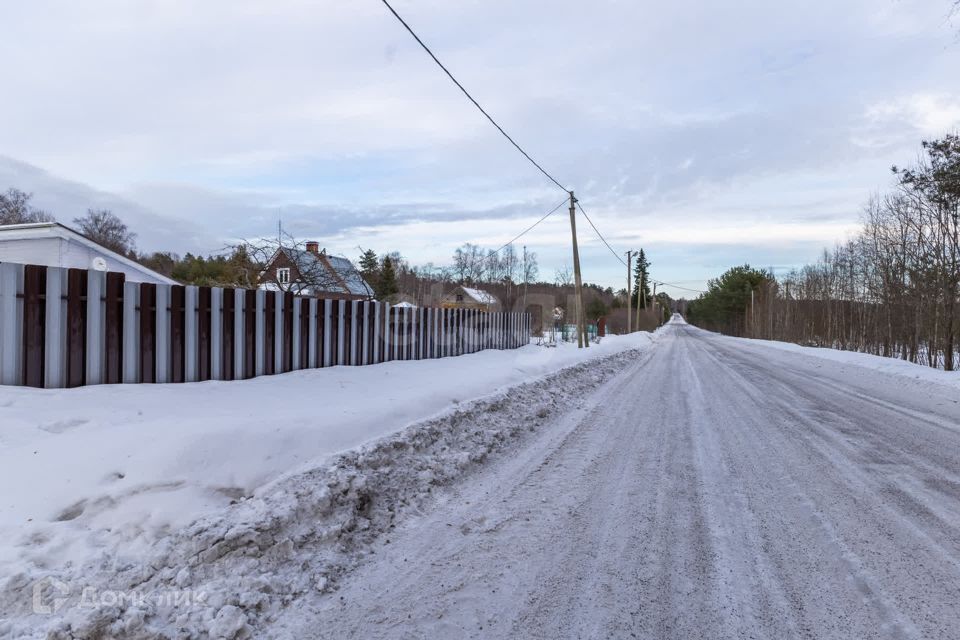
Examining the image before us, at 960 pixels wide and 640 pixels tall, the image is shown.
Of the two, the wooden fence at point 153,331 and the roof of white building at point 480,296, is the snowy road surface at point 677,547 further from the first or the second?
the roof of white building at point 480,296

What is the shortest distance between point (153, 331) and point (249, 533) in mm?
3983

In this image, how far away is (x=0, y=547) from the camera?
9.11 feet

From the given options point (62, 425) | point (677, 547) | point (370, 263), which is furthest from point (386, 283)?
point (677, 547)

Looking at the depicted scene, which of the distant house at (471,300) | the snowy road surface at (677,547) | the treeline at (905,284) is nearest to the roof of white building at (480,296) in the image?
the distant house at (471,300)

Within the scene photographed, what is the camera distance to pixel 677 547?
335cm

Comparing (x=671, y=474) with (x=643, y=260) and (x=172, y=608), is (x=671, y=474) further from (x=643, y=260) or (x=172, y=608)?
(x=643, y=260)

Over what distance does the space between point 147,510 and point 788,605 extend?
3.93 meters

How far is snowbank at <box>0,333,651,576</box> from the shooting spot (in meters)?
3.05

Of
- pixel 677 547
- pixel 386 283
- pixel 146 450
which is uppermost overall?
pixel 386 283

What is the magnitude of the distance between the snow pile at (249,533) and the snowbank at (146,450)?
24 mm

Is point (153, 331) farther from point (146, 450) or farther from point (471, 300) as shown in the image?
point (471, 300)

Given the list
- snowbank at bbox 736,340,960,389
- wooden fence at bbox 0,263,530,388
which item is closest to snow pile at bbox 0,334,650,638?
wooden fence at bbox 0,263,530,388

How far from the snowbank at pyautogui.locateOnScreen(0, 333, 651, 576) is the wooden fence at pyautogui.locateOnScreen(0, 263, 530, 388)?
12.6 inches

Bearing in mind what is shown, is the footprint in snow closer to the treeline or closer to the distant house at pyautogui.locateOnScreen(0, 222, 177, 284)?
the distant house at pyautogui.locateOnScreen(0, 222, 177, 284)
